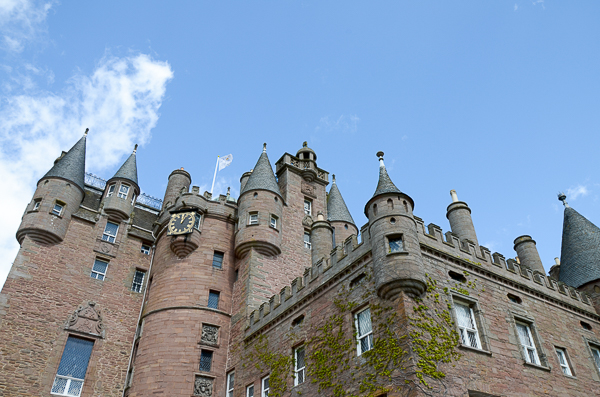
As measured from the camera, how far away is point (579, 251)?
25703 millimetres

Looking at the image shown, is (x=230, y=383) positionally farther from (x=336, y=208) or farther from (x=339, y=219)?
(x=336, y=208)

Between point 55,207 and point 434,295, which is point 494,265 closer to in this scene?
point 434,295

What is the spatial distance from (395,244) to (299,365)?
6.88m

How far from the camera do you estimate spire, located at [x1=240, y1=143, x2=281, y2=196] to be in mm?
30809

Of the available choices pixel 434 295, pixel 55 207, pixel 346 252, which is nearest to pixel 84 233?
pixel 55 207

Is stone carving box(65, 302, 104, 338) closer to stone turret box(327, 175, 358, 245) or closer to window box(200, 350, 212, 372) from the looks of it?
window box(200, 350, 212, 372)

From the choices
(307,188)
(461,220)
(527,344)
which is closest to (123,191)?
(307,188)

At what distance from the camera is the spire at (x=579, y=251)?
24.5m

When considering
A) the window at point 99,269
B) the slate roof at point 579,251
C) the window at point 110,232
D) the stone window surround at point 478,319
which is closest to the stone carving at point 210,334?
the window at point 99,269

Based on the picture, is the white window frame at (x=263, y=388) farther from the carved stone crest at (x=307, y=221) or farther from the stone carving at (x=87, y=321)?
the carved stone crest at (x=307, y=221)

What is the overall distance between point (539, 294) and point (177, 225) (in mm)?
19745

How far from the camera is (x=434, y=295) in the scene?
16969 millimetres

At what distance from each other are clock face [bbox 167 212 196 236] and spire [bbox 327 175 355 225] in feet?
37.2

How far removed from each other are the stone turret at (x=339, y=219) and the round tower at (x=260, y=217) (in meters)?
5.95
